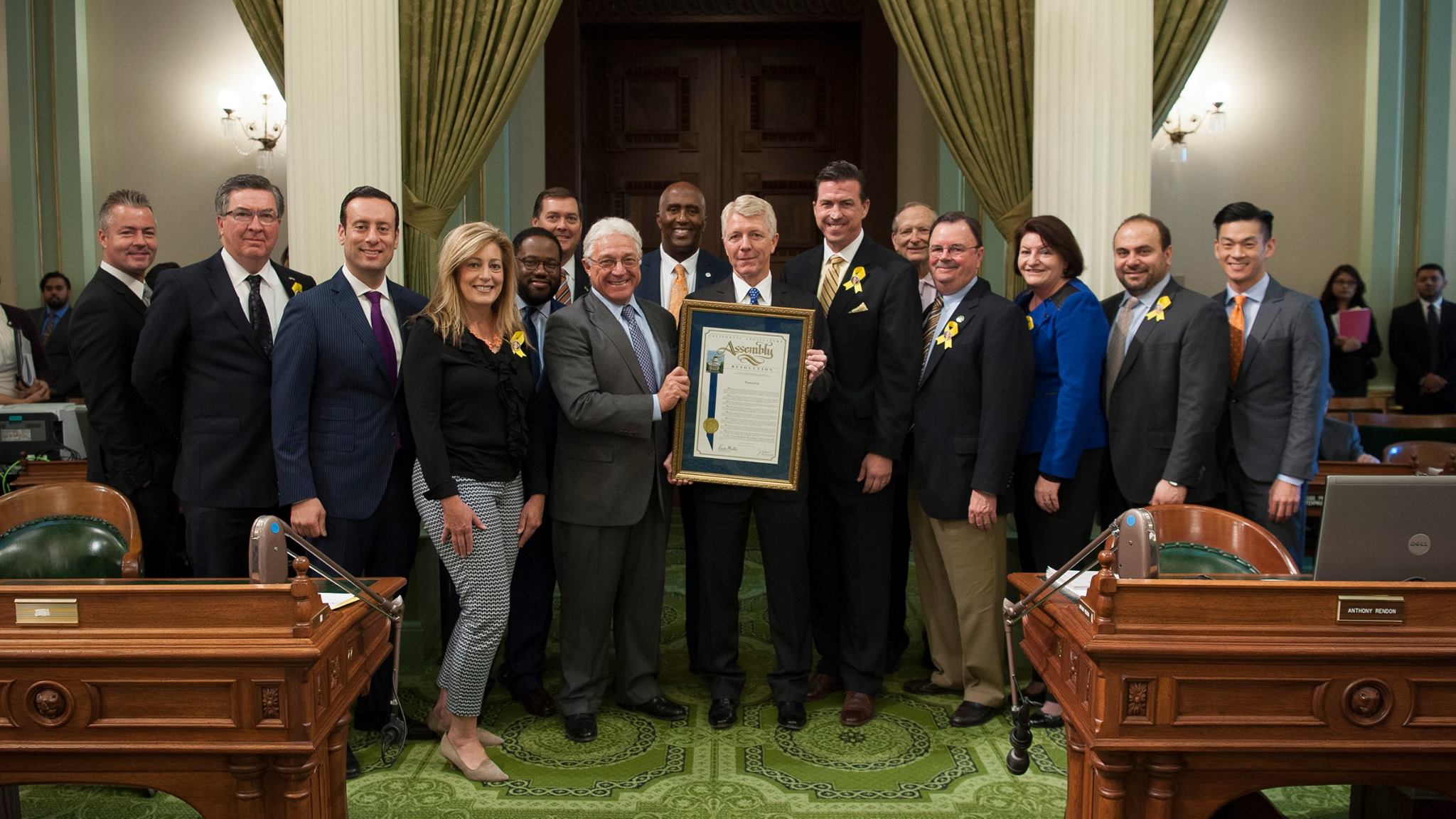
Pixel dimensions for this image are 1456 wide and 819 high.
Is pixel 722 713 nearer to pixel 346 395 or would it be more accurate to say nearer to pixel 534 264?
pixel 346 395

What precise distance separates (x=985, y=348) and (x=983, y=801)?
4.66ft

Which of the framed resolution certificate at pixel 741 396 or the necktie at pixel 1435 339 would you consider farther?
the necktie at pixel 1435 339

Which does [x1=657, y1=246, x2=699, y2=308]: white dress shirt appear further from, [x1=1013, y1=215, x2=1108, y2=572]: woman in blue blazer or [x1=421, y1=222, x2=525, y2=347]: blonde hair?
[x1=1013, y1=215, x2=1108, y2=572]: woman in blue blazer

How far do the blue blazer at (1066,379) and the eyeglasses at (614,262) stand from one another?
4.47 feet


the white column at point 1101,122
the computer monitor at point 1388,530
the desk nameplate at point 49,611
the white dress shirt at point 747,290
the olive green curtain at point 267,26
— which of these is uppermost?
the olive green curtain at point 267,26

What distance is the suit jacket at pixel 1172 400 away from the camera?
348cm

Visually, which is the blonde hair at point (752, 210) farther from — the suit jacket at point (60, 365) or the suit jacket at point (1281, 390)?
the suit jacket at point (60, 365)

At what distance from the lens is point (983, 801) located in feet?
10.3

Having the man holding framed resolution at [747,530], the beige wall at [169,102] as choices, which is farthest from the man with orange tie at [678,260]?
the beige wall at [169,102]

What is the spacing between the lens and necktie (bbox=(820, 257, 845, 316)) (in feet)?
12.3

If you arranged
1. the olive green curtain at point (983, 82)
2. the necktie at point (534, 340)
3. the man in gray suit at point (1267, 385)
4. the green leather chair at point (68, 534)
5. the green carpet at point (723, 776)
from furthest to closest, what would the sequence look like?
the olive green curtain at point (983, 82) < the necktie at point (534, 340) < the man in gray suit at point (1267, 385) < the green carpet at point (723, 776) < the green leather chair at point (68, 534)

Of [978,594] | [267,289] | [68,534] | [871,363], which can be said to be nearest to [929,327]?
[871,363]

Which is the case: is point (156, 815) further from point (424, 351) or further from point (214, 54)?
point (214, 54)

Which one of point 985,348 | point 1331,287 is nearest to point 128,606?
point 985,348
